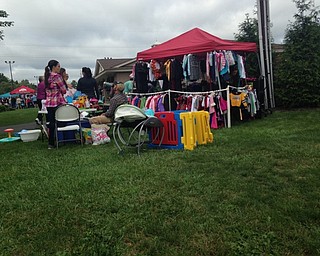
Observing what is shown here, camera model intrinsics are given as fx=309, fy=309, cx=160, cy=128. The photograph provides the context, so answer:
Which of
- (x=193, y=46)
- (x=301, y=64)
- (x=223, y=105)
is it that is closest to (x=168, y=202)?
(x=223, y=105)

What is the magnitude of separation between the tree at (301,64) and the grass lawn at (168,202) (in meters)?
5.20

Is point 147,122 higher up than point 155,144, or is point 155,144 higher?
point 147,122

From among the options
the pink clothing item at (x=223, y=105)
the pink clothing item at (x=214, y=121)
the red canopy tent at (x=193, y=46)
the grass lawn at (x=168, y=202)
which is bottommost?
the grass lawn at (x=168, y=202)

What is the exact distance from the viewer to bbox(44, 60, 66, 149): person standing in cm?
558

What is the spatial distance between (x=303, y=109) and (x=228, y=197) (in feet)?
24.9

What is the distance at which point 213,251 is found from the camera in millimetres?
1953

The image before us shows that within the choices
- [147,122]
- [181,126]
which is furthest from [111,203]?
[181,126]

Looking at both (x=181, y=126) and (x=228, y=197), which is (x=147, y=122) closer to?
(x=181, y=126)

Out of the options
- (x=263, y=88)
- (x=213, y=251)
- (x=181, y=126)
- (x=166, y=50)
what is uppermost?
(x=166, y=50)

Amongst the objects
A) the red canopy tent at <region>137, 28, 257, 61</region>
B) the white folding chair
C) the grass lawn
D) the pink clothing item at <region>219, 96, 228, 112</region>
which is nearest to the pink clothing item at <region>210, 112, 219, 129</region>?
the pink clothing item at <region>219, 96, 228, 112</region>

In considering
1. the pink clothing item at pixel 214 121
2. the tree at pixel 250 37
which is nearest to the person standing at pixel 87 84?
the pink clothing item at pixel 214 121

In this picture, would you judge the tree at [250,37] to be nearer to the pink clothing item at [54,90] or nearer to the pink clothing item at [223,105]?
the pink clothing item at [223,105]

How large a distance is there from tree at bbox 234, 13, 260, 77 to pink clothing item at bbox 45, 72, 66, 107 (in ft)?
22.4

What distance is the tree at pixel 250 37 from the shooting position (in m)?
10.5
